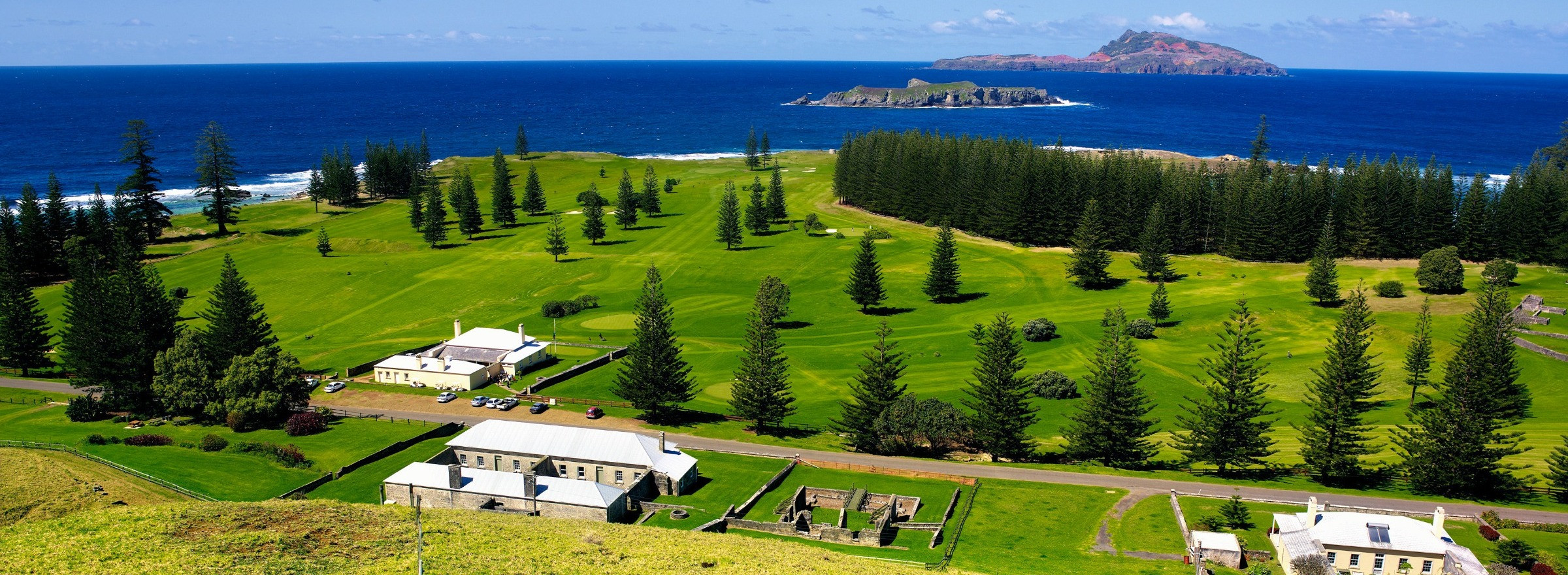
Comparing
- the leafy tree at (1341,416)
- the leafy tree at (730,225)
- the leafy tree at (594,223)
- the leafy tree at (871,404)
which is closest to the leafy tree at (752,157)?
the leafy tree at (730,225)

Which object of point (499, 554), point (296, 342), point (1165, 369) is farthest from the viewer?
point (296, 342)

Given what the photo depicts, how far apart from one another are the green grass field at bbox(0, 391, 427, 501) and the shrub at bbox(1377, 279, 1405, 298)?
288 ft

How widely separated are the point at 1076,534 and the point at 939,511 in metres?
6.95

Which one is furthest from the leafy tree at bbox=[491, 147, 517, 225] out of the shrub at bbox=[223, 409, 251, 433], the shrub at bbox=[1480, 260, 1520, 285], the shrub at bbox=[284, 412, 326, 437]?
the shrub at bbox=[1480, 260, 1520, 285]

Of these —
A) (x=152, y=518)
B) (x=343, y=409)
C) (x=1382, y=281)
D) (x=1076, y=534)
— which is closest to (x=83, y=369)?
(x=343, y=409)

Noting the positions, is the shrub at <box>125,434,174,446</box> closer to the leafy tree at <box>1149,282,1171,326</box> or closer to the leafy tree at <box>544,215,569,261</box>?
the leafy tree at <box>544,215,569,261</box>

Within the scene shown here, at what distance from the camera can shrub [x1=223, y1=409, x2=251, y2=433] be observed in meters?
62.5

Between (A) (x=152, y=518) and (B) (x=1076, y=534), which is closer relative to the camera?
(A) (x=152, y=518)

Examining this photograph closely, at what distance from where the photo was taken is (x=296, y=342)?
88.2 metres

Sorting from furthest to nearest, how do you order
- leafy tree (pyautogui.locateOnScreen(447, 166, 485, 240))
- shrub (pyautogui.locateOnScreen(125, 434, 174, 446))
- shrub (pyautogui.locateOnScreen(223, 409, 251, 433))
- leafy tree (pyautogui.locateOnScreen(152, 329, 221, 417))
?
leafy tree (pyautogui.locateOnScreen(447, 166, 485, 240)), leafy tree (pyautogui.locateOnScreen(152, 329, 221, 417)), shrub (pyautogui.locateOnScreen(223, 409, 251, 433)), shrub (pyautogui.locateOnScreen(125, 434, 174, 446))

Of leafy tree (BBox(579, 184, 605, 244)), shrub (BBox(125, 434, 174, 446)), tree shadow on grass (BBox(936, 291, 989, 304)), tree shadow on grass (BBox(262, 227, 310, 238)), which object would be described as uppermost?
leafy tree (BBox(579, 184, 605, 244))

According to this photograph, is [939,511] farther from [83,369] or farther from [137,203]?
[137,203]

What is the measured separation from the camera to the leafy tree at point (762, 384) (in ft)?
214

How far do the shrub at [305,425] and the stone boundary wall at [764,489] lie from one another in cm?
2986
